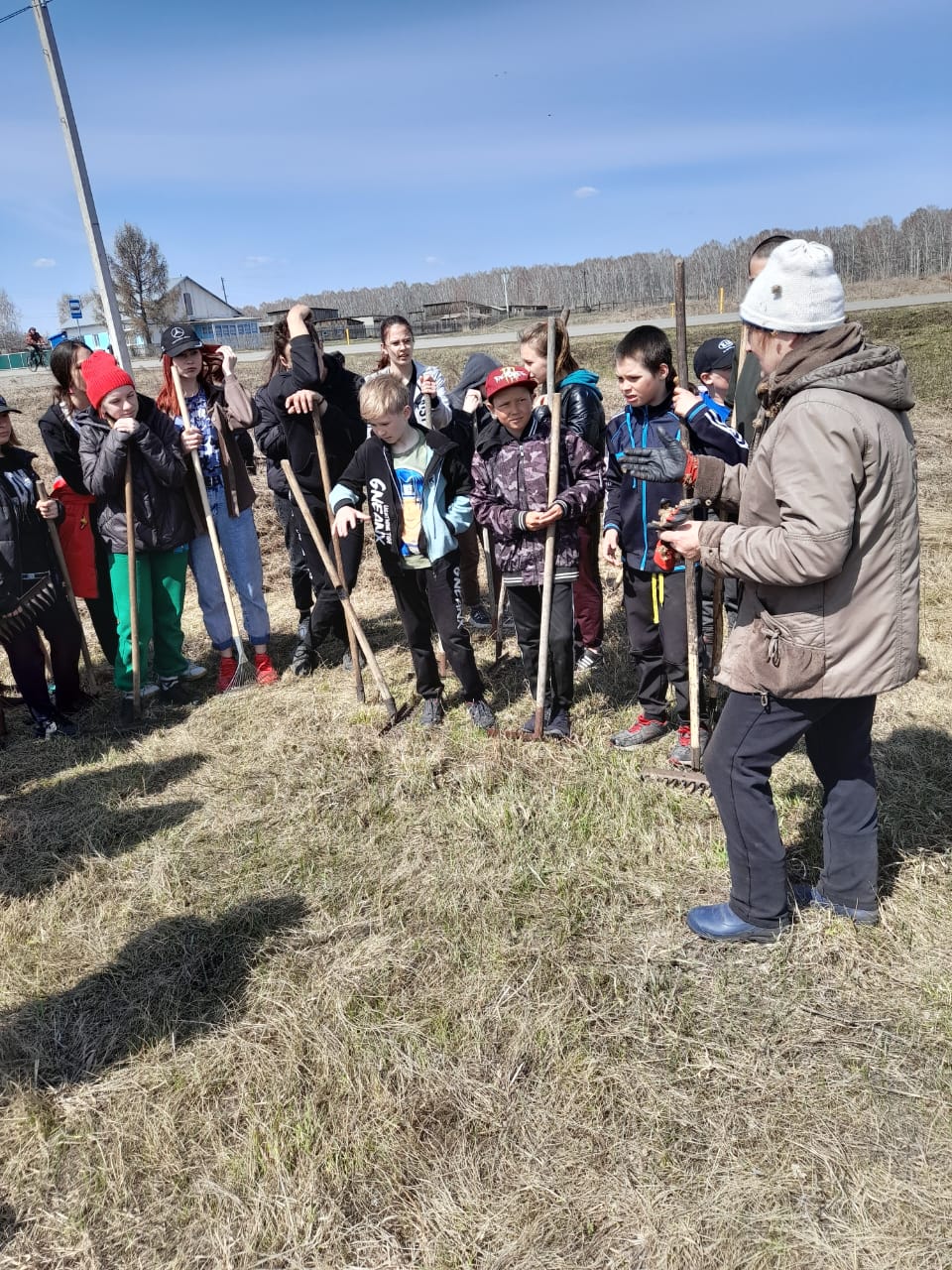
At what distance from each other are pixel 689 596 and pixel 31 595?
12.3 ft

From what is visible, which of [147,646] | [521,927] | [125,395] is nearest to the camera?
[521,927]

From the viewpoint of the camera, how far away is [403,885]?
3438 millimetres

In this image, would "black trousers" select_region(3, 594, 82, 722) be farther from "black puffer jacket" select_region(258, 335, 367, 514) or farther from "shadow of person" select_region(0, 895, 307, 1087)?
"shadow of person" select_region(0, 895, 307, 1087)

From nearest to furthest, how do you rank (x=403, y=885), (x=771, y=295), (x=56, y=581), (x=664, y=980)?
(x=771, y=295)
(x=664, y=980)
(x=403, y=885)
(x=56, y=581)

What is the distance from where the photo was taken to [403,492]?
443 cm

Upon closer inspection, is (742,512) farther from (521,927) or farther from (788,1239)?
(788,1239)

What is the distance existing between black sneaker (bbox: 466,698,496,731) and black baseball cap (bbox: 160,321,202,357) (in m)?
2.77

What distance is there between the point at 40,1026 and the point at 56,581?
3.14 m

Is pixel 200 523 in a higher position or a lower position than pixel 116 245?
lower

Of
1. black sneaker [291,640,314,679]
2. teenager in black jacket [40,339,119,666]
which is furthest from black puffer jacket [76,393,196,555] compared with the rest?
black sneaker [291,640,314,679]

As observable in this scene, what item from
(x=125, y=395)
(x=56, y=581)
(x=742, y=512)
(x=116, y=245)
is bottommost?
(x=56, y=581)

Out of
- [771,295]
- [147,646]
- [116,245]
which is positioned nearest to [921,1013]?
[771,295]

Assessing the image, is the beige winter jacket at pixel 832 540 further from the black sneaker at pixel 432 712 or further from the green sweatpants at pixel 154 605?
the green sweatpants at pixel 154 605

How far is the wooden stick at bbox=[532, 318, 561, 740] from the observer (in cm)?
400
